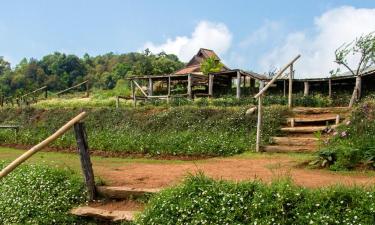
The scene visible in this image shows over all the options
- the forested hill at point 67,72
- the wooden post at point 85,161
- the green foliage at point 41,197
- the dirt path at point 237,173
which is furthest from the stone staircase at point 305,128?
the forested hill at point 67,72

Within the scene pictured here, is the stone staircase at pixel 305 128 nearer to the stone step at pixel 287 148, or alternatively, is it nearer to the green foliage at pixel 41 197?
the stone step at pixel 287 148

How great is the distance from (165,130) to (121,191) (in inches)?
328

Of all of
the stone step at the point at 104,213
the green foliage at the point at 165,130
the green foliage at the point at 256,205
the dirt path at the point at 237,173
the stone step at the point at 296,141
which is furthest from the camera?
the green foliage at the point at 165,130

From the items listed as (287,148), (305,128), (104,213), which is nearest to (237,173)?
(104,213)

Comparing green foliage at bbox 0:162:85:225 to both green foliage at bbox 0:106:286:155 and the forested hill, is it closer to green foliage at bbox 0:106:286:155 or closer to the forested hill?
green foliage at bbox 0:106:286:155

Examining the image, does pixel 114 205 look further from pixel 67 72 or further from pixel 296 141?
pixel 67 72

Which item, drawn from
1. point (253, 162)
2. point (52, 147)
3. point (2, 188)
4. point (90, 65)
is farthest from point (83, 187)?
point (90, 65)

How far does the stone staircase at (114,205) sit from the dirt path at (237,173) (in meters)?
0.33

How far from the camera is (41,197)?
23.7ft

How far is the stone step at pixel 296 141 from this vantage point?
1097 cm

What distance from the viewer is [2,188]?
7824 mm

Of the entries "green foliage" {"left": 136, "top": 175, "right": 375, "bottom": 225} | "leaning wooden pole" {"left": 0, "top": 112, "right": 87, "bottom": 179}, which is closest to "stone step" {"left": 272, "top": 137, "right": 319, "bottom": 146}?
"green foliage" {"left": 136, "top": 175, "right": 375, "bottom": 225}

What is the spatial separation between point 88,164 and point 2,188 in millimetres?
1865

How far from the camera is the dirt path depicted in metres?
7.04
